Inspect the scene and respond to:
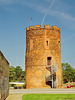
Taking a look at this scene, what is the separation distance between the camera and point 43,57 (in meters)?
30.1

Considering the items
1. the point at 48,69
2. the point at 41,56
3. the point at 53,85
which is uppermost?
the point at 41,56

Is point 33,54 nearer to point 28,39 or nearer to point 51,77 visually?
point 28,39

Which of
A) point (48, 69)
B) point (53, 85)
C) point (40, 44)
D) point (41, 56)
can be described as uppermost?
point (40, 44)

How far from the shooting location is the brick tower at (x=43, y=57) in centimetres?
2956

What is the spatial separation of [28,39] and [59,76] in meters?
8.09

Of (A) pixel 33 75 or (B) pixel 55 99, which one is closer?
(B) pixel 55 99

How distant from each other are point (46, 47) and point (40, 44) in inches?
43.9

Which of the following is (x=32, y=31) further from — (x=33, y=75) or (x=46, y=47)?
(x=33, y=75)

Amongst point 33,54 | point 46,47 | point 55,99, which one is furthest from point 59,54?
point 55,99

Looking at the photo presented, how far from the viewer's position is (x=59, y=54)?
31.0 metres

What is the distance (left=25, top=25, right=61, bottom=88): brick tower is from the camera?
97.0 feet

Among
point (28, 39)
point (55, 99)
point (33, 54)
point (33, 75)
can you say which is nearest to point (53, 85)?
point (33, 75)

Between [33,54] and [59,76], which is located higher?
[33,54]

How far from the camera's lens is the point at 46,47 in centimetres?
3048
